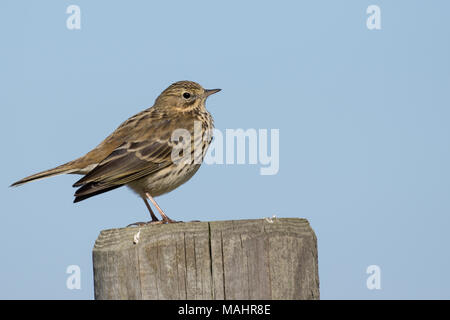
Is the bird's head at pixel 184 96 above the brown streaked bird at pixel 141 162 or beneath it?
above

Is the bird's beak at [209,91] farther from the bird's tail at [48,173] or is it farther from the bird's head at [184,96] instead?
the bird's tail at [48,173]

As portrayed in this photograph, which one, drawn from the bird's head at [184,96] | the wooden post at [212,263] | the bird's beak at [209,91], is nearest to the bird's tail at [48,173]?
the bird's head at [184,96]

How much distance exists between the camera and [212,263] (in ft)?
14.7

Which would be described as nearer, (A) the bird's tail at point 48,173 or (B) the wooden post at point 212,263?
(B) the wooden post at point 212,263

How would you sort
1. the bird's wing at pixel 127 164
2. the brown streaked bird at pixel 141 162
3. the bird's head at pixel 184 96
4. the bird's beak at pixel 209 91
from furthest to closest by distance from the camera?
the bird's beak at pixel 209 91
the bird's head at pixel 184 96
the brown streaked bird at pixel 141 162
the bird's wing at pixel 127 164

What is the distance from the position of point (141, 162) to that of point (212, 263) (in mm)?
3695

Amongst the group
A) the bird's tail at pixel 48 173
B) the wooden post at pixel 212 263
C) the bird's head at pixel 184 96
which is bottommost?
the wooden post at pixel 212 263

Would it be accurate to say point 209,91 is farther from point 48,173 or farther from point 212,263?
point 212,263

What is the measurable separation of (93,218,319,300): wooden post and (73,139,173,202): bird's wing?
9.78 feet

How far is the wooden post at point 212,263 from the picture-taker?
4.46m

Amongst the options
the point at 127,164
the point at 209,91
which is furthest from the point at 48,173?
the point at 209,91
